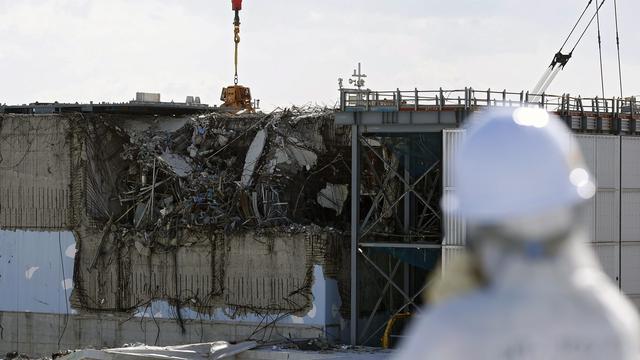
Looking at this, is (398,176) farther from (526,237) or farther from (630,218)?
(526,237)

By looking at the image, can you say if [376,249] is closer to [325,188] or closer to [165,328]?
[325,188]

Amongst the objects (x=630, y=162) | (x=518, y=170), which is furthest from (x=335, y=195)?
(x=518, y=170)

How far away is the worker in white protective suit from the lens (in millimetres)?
2725

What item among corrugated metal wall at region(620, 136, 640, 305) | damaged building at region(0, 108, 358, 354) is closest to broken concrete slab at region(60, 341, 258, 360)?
damaged building at region(0, 108, 358, 354)

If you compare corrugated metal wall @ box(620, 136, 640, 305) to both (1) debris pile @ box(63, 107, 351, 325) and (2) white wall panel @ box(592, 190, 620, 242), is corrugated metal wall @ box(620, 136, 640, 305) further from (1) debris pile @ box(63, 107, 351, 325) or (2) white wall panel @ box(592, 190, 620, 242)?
(1) debris pile @ box(63, 107, 351, 325)

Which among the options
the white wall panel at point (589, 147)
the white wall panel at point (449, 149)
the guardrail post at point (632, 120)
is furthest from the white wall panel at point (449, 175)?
the guardrail post at point (632, 120)

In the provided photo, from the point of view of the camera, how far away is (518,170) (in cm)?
274

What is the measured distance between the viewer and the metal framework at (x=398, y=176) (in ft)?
112

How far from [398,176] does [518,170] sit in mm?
32488

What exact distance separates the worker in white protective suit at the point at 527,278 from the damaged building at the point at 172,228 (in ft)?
109

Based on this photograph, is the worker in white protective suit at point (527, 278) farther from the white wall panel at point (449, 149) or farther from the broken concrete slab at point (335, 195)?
the broken concrete slab at point (335, 195)

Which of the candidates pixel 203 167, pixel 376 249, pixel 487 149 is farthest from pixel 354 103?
pixel 487 149

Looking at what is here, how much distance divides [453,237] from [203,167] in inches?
376

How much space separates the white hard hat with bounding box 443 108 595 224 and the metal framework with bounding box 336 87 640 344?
30.6 meters
